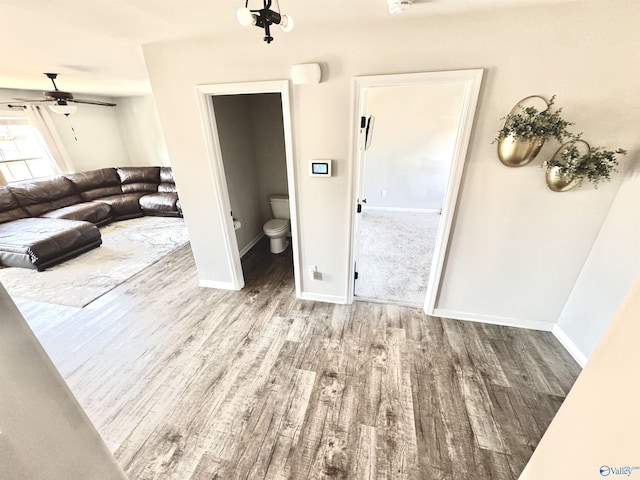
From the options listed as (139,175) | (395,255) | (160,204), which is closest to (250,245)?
(395,255)

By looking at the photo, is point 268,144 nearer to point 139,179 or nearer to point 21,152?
point 139,179

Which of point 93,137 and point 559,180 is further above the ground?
point 93,137

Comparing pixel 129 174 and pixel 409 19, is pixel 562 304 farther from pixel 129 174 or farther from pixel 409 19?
pixel 129 174

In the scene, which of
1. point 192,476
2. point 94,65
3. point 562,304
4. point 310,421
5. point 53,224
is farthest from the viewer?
point 53,224

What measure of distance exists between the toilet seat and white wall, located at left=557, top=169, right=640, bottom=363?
3112 millimetres

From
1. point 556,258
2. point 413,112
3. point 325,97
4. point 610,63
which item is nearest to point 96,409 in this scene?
point 325,97

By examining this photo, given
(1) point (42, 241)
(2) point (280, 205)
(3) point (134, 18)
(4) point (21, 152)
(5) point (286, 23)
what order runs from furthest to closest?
(4) point (21, 152)
(2) point (280, 205)
(1) point (42, 241)
(3) point (134, 18)
(5) point (286, 23)

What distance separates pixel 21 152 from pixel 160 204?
2750 mm

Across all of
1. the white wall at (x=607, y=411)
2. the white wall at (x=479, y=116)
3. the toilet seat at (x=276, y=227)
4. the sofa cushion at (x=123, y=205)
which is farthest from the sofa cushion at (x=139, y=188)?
the white wall at (x=607, y=411)

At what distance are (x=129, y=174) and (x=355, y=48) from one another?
242 inches

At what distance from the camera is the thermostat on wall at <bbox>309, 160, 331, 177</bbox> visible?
2113mm

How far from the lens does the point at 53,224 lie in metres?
3.80

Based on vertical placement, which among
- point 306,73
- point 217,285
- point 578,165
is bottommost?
point 217,285

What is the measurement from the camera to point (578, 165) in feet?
5.39
